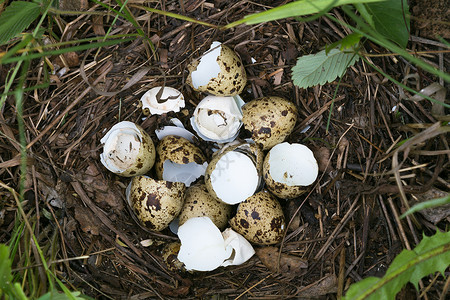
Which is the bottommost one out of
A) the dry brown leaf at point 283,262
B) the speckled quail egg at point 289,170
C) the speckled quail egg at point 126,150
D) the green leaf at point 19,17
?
the dry brown leaf at point 283,262

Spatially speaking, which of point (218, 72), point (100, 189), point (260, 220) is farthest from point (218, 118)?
point (100, 189)

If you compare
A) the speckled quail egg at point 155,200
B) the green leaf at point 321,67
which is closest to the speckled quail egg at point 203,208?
the speckled quail egg at point 155,200

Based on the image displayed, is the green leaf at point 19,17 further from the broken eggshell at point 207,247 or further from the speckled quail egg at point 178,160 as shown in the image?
the broken eggshell at point 207,247

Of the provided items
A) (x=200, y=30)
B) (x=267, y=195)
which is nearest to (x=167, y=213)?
(x=267, y=195)

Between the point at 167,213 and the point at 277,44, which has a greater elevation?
the point at 277,44

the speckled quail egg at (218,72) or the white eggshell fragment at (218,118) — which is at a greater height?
the speckled quail egg at (218,72)

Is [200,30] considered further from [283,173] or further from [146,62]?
[283,173]

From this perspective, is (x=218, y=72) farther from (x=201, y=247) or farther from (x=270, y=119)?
(x=201, y=247)
